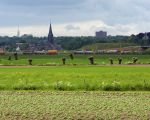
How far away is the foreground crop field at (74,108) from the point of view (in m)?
21.2

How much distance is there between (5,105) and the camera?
2402 centimetres

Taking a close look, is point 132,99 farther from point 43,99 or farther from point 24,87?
point 24,87

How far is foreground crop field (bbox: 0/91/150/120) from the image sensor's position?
2125cm

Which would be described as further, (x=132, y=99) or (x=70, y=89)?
(x=70, y=89)

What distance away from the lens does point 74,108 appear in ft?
74.7

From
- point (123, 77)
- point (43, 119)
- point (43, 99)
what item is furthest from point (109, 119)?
point (123, 77)

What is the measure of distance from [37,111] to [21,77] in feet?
74.6

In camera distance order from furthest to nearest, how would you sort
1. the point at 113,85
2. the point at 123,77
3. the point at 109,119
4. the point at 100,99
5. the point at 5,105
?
1. the point at 123,77
2. the point at 113,85
3. the point at 100,99
4. the point at 5,105
5. the point at 109,119

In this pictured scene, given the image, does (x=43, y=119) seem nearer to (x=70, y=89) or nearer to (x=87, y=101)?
(x=87, y=101)

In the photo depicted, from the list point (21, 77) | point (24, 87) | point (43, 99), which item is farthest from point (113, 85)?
point (21, 77)

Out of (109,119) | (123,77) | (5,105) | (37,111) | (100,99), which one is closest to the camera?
(109,119)

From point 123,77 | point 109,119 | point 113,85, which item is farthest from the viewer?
point 123,77

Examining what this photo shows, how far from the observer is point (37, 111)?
72.8 feet

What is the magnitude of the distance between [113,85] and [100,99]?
8749 millimetres
